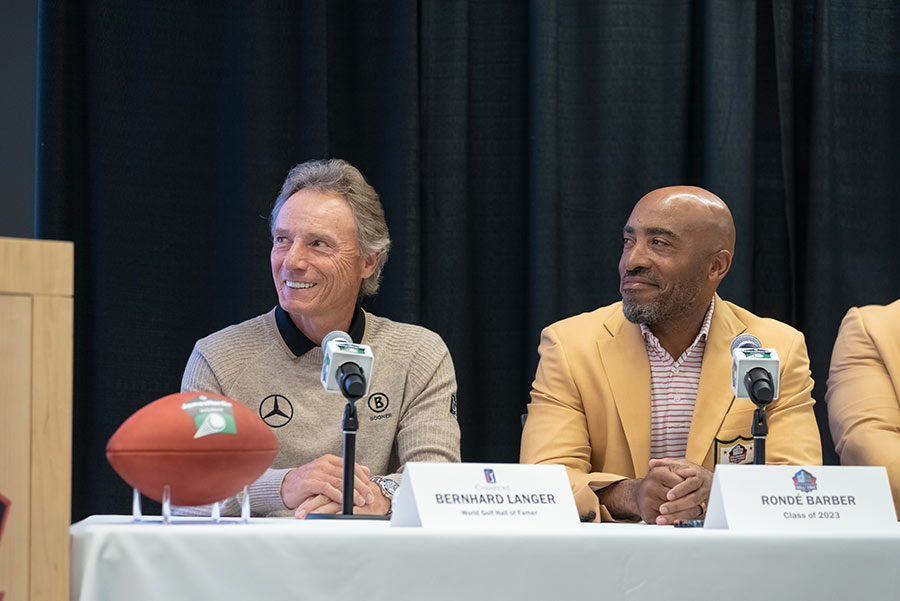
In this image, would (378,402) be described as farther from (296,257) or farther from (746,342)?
(746,342)

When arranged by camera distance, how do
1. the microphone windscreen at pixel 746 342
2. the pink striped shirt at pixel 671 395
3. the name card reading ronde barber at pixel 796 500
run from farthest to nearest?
the pink striped shirt at pixel 671 395
the microphone windscreen at pixel 746 342
the name card reading ronde barber at pixel 796 500

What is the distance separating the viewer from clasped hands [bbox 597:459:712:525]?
6.84 ft

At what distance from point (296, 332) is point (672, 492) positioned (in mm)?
966

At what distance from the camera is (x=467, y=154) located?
10.9 ft

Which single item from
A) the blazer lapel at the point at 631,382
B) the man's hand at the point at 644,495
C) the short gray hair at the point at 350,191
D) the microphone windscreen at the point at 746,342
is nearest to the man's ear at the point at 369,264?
the short gray hair at the point at 350,191

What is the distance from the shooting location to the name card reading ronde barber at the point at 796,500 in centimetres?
152

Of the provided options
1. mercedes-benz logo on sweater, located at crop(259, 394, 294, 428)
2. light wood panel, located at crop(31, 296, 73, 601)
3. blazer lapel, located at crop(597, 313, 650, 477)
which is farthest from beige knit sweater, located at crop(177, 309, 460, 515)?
light wood panel, located at crop(31, 296, 73, 601)

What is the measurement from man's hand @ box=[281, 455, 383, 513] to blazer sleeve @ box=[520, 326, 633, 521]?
51 cm

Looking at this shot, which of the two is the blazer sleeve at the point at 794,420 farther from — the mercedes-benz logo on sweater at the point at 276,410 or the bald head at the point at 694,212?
the mercedes-benz logo on sweater at the point at 276,410

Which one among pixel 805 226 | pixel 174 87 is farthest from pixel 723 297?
pixel 174 87

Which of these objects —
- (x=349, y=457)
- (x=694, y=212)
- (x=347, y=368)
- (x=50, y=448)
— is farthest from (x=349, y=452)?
(x=694, y=212)

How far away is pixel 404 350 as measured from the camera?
8.58 feet

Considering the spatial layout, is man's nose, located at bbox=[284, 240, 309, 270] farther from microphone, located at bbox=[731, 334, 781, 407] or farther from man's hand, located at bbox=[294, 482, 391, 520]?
microphone, located at bbox=[731, 334, 781, 407]

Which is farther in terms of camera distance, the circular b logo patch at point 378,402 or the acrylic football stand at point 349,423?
the circular b logo patch at point 378,402
